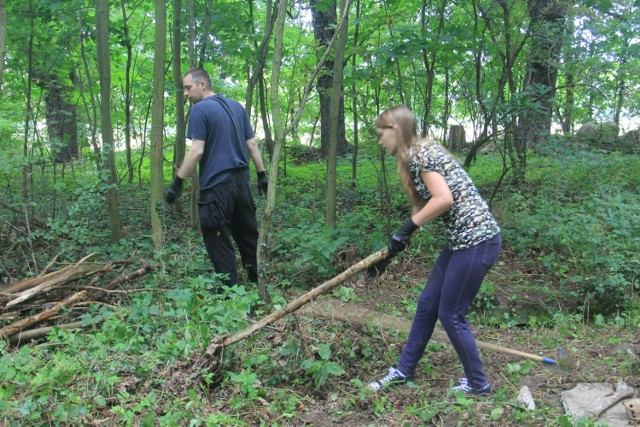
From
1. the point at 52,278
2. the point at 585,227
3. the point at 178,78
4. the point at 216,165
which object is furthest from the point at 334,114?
the point at 52,278

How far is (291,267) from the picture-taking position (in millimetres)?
5805

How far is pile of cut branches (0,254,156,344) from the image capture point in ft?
13.5

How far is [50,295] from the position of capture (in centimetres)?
470

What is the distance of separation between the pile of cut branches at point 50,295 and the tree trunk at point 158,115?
63 centimetres

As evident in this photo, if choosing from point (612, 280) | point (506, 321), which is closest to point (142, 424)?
point (506, 321)

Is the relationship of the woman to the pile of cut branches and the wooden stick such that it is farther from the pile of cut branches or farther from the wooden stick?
the pile of cut branches

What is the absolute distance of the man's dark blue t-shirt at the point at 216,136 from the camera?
16.2 ft

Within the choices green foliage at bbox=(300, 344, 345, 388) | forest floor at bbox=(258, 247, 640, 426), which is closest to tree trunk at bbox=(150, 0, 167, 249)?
forest floor at bbox=(258, 247, 640, 426)

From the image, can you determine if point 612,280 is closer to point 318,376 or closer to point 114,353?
point 318,376

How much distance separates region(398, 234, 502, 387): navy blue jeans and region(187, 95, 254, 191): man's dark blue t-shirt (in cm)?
248

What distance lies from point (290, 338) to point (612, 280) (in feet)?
11.7

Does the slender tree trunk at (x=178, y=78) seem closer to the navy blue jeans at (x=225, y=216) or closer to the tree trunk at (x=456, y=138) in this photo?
the navy blue jeans at (x=225, y=216)

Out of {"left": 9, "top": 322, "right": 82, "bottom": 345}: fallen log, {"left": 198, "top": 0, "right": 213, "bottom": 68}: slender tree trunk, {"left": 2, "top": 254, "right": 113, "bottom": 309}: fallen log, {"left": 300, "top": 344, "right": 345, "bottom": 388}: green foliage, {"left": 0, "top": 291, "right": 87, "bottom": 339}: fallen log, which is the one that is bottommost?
{"left": 300, "top": 344, "right": 345, "bottom": 388}: green foliage

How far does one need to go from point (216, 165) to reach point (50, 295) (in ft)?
6.41
